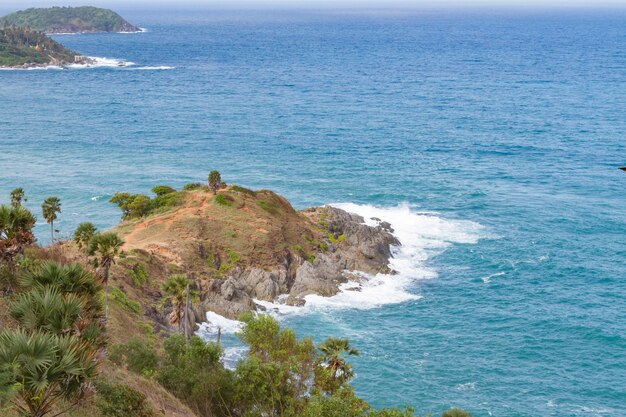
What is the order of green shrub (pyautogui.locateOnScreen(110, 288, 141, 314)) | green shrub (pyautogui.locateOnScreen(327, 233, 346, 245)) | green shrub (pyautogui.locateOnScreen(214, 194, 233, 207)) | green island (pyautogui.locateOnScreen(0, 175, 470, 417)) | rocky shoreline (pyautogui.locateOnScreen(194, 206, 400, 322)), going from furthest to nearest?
1. green shrub (pyautogui.locateOnScreen(327, 233, 346, 245))
2. green shrub (pyautogui.locateOnScreen(214, 194, 233, 207))
3. rocky shoreline (pyautogui.locateOnScreen(194, 206, 400, 322))
4. green shrub (pyautogui.locateOnScreen(110, 288, 141, 314))
5. green island (pyautogui.locateOnScreen(0, 175, 470, 417))

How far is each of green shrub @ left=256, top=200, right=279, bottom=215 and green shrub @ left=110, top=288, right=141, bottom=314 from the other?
25.0 metres

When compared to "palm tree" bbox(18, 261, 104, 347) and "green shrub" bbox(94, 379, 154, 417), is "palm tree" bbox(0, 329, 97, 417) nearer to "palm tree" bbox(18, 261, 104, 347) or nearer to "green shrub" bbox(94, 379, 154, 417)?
"palm tree" bbox(18, 261, 104, 347)

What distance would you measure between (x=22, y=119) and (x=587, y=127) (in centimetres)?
11139

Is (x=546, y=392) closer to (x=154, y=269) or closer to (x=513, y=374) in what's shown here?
(x=513, y=374)

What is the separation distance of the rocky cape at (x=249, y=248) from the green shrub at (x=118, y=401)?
31.9m

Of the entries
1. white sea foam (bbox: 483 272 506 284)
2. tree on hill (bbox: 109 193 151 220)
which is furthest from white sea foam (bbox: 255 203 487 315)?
tree on hill (bbox: 109 193 151 220)

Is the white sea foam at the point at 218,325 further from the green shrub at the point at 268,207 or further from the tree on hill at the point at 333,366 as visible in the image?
the tree on hill at the point at 333,366

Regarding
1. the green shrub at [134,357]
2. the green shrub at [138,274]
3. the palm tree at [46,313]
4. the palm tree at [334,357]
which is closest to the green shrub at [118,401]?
the palm tree at [46,313]

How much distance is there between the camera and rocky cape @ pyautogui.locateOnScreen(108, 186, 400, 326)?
73125 mm

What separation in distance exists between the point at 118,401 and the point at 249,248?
45.7m

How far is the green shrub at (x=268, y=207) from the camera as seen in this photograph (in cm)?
8715

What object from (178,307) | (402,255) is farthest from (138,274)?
(402,255)

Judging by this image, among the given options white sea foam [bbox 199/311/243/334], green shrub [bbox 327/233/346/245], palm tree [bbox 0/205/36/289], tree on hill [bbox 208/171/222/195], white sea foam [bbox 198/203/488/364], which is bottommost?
white sea foam [bbox 199/311/243/334]

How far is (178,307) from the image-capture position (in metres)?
55.8
